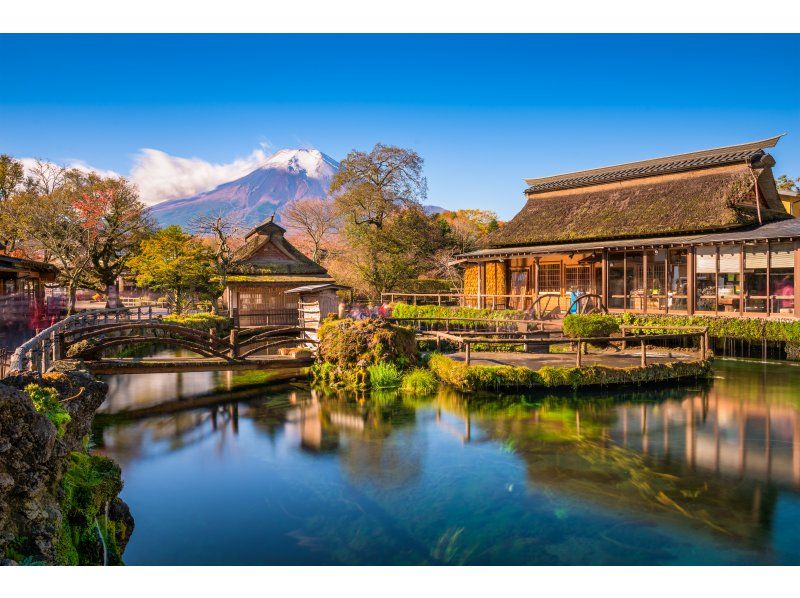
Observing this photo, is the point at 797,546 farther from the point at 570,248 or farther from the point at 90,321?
the point at 90,321

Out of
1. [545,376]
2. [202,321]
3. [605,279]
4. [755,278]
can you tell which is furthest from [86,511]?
[755,278]

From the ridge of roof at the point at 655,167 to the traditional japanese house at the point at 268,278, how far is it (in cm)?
1457

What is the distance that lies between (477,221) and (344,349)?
1358 inches

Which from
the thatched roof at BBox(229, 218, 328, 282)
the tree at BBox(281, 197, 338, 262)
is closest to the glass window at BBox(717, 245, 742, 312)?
the thatched roof at BBox(229, 218, 328, 282)

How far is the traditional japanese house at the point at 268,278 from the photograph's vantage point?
29.2 meters

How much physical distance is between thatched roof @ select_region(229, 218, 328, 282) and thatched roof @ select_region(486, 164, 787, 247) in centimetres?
1114

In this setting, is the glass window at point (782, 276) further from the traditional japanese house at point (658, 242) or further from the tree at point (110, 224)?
the tree at point (110, 224)

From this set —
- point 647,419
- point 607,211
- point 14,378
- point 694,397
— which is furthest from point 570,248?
point 14,378

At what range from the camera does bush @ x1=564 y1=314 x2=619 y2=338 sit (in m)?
17.2

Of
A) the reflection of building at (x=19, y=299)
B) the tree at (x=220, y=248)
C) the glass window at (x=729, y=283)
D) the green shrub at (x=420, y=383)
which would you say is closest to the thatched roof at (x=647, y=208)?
the glass window at (x=729, y=283)

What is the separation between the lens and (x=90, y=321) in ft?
73.9

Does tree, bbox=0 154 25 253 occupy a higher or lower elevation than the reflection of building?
higher

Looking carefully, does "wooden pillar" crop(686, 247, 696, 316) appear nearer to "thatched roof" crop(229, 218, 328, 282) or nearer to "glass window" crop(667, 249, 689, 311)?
"glass window" crop(667, 249, 689, 311)

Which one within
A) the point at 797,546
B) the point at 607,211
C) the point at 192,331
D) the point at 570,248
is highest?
the point at 607,211
